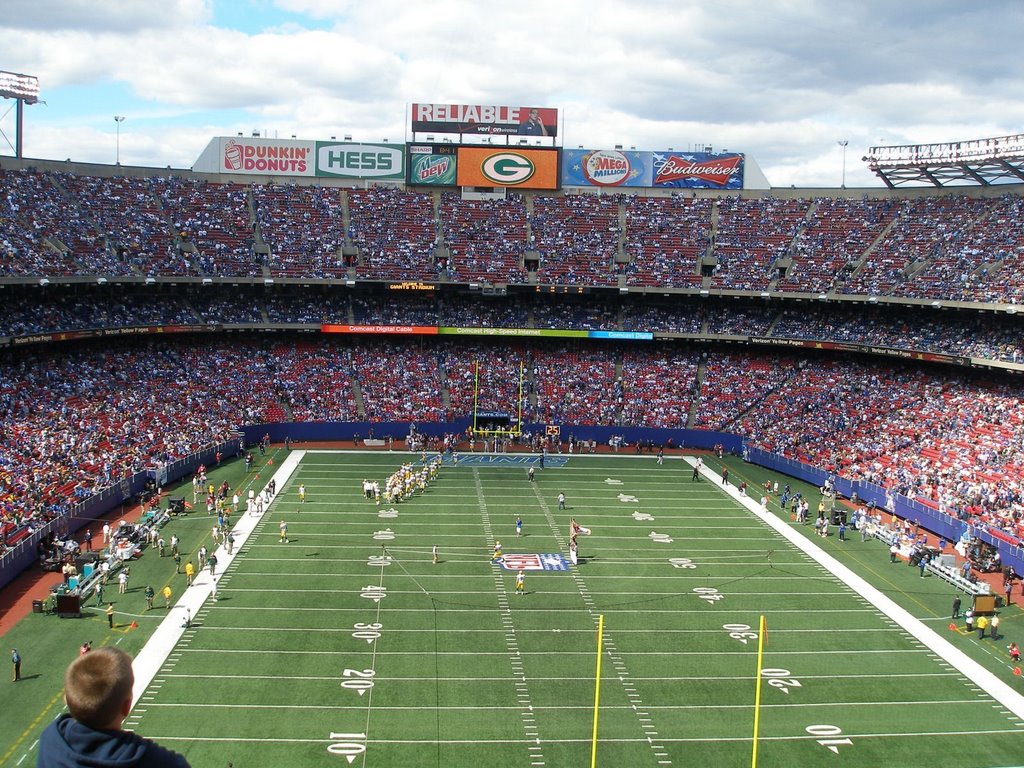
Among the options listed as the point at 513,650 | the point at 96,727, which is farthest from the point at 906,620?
the point at 96,727

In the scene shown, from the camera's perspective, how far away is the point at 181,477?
41781mm

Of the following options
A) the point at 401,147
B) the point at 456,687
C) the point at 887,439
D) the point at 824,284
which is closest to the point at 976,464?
the point at 887,439

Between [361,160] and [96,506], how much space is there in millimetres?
36878

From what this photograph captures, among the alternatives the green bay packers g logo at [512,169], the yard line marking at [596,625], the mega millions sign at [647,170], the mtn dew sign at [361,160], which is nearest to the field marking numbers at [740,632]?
the yard line marking at [596,625]

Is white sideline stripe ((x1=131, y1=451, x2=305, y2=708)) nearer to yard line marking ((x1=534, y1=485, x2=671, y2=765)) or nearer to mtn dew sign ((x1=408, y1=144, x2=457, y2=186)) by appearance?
yard line marking ((x1=534, y1=485, x2=671, y2=765))

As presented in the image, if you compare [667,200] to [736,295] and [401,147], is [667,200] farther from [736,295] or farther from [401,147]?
[401,147]

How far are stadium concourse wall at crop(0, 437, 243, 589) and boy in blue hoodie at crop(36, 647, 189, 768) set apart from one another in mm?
27576

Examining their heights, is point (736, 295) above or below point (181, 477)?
above

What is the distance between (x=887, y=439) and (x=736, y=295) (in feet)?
49.1

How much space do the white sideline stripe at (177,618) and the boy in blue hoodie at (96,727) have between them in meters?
16.2

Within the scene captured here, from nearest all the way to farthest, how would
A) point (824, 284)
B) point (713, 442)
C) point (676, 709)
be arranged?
point (676, 709) → point (713, 442) → point (824, 284)

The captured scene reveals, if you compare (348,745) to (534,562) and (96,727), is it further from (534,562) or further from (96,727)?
(96,727)

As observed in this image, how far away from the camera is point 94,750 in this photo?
3.23 m

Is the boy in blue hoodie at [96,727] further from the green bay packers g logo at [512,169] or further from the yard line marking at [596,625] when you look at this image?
the green bay packers g logo at [512,169]
